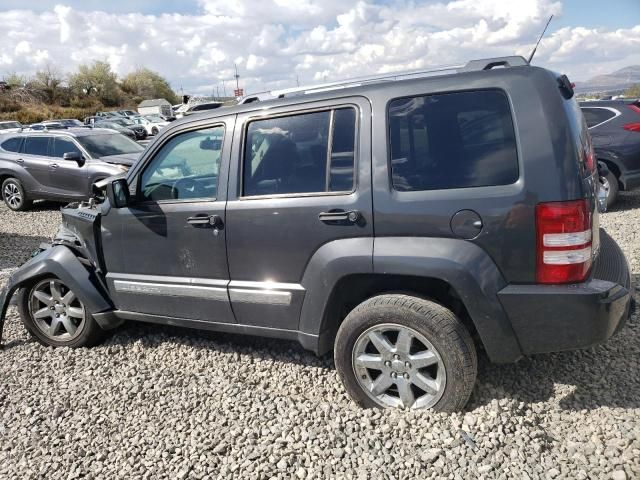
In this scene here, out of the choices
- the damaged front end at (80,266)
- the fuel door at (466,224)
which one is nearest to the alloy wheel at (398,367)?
the fuel door at (466,224)

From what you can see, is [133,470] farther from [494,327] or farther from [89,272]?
[494,327]

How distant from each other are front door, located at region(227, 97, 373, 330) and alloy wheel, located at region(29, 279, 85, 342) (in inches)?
63.6

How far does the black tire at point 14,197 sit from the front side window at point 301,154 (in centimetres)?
949

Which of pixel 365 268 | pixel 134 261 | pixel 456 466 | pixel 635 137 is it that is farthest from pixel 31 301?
pixel 635 137

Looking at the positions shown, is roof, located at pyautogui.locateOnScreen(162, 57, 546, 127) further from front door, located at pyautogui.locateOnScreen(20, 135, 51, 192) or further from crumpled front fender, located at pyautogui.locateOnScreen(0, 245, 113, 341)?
front door, located at pyautogui.locateOnScreen(20, 135, 51, 192)

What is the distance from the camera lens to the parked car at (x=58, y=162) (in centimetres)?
962

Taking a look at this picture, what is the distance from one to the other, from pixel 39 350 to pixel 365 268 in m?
3.01

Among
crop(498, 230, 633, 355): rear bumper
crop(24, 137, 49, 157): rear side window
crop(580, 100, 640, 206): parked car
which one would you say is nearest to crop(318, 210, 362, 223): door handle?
crop(498, 230, 633, 355): rear bumper

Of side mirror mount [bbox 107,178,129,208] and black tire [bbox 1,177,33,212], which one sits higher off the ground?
side mirror mount [bbox 107,178,129,208]

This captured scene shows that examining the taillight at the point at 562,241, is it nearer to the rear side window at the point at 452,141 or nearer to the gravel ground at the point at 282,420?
the rear side window at the point at 452,141

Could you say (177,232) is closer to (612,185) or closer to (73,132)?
(612,185)

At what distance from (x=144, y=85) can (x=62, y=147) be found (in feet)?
262

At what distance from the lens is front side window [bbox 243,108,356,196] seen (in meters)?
2.83

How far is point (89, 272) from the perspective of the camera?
151 inches
